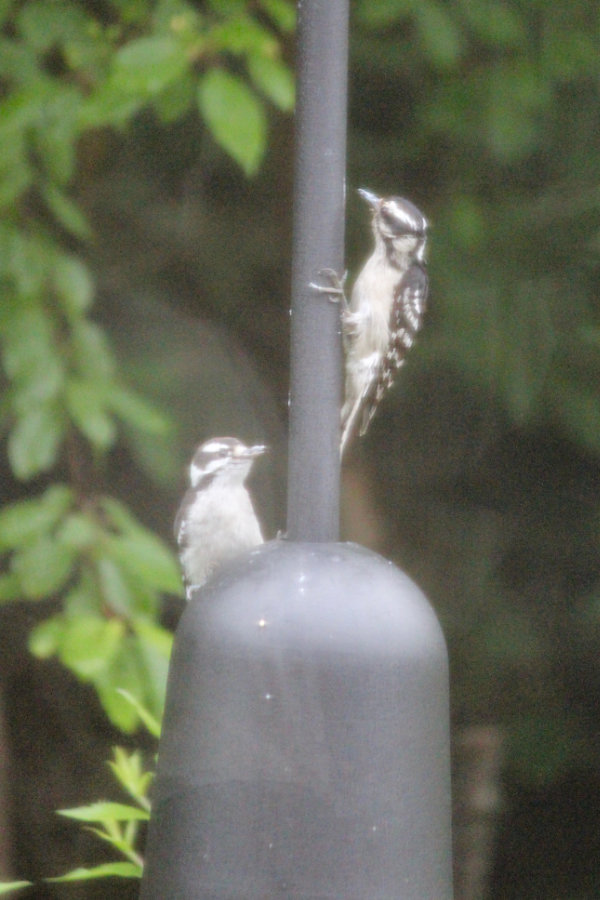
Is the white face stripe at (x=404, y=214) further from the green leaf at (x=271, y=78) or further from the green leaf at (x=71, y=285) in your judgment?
the green leaf at (x=71, y=285)

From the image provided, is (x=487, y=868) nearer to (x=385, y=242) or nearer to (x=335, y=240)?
(x=385, y=242)

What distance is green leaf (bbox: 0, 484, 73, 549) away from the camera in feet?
6.72

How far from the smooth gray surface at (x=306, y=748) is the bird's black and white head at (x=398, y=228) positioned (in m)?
1.08

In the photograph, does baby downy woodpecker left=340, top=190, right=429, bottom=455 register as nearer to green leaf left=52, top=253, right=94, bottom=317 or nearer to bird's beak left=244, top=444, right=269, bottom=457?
bird's beak left=244, top=444, right=269, bottom=457

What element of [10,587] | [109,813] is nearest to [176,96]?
[10,587]

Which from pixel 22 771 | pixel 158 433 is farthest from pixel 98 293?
pixel 22 771

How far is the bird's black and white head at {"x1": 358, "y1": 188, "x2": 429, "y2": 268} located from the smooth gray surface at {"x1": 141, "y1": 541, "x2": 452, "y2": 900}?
1.08 metres

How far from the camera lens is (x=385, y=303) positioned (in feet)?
6.88

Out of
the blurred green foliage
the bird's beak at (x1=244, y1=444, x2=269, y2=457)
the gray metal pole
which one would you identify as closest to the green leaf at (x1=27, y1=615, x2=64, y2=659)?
the blurred green foliage

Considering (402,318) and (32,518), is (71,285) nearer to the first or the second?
(32,518)

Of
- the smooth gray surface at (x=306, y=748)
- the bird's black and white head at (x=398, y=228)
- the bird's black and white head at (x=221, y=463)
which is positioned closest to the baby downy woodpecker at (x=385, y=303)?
the bird's black and white head at (x=398, y=228)

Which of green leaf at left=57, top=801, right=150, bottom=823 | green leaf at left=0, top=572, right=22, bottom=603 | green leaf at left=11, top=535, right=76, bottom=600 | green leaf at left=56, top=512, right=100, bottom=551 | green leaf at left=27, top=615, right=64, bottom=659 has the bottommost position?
green leaf at left=57, top=801, right=150, bottom=823

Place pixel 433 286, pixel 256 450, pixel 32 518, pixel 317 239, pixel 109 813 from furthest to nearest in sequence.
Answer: pixel 433 286 → pixel 32 518 → pixel 256 450 → pixel 109 813 → pixel 317 239

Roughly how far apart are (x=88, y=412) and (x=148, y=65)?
1.81 feet
